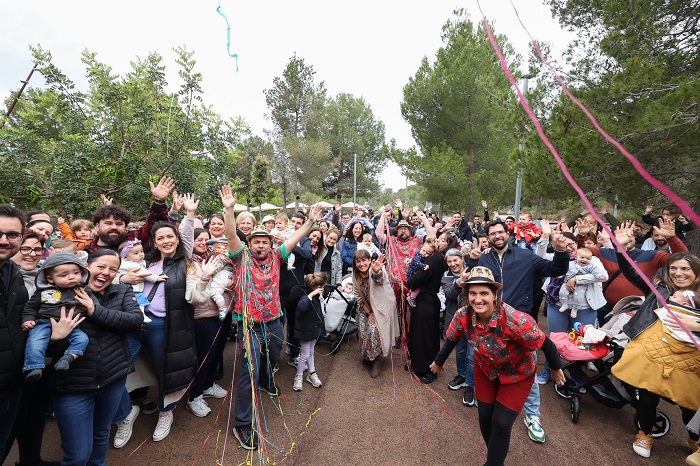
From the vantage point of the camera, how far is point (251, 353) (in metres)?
3.22

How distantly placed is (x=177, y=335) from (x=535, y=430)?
3.64m

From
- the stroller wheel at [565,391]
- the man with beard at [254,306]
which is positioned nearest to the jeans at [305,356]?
the man with beard at [254,306]

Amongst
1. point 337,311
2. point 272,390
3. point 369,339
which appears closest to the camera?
point 272,390

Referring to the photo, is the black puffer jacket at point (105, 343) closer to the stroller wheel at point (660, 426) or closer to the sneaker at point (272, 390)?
the sneaker at point (272, 390)

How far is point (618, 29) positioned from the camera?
20.0ft

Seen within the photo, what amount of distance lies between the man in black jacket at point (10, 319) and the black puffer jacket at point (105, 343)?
252 millimetres

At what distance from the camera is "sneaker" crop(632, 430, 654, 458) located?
2969 millimetres

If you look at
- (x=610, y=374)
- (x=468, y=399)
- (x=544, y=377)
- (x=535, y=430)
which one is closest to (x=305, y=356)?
(x=468, y=399)

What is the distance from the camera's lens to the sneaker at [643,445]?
297cm

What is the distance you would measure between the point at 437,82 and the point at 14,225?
1559 centimetres

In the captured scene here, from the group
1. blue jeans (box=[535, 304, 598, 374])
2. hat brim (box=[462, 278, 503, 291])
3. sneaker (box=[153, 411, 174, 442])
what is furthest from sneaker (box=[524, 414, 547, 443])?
sneaker (box=[153, 411, 174, 442])

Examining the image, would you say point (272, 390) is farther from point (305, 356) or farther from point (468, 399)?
point (468, 399)

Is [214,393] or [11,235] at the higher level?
[11,235]

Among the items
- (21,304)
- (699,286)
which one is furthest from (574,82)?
(21,304)
